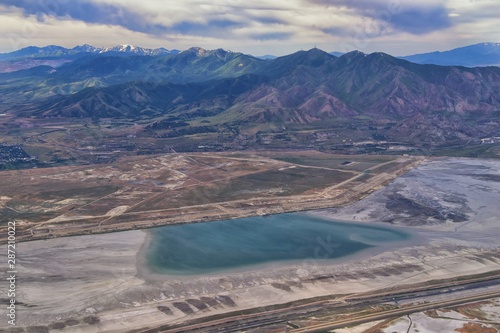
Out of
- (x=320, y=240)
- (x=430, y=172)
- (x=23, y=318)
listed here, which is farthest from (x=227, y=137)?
(x=23, y=318)

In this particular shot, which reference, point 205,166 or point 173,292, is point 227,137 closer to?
point 205,166

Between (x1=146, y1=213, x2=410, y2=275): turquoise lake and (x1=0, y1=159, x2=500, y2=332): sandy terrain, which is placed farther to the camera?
(x1=146, y1=213, x2=410, y2=275): turquoise lake

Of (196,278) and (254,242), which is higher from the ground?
(254,242)

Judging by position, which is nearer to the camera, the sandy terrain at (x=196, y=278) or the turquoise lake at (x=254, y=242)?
the sandy terrain at (x=196, y=278)

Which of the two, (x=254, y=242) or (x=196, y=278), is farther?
(x=254, y=242)
